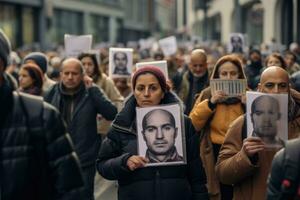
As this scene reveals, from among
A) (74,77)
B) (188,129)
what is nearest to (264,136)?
(188,129)

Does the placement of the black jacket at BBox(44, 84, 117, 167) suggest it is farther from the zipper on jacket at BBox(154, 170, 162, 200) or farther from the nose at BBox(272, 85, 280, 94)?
the nose at BBox(272, 85, 280, 94)

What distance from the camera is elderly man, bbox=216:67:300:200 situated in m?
4.39

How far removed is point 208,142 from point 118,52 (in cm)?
491

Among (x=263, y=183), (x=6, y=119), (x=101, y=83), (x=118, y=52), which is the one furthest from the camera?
(x=118, y=52)

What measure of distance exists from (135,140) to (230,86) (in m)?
1.72

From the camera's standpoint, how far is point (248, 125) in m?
4.50

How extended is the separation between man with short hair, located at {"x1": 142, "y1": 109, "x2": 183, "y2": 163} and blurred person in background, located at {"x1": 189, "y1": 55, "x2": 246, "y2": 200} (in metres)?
1.55

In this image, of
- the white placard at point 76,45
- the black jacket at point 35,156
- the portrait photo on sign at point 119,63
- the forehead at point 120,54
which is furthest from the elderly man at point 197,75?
the black jacket at point 35,156

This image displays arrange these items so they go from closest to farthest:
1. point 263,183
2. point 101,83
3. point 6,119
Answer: point 6,119
point 263,183
point 101,83

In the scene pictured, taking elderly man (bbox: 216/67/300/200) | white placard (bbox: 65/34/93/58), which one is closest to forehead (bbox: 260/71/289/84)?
elderly man (bbox: 216/67/300/200)

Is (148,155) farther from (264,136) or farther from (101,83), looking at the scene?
(101,83)

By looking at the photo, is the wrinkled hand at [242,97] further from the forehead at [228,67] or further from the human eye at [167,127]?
the human eye at [167,127]

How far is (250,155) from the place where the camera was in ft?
14.3

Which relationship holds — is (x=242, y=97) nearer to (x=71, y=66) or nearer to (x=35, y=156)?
(x=71, y=66)
